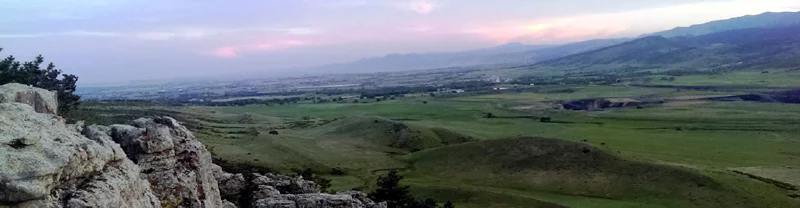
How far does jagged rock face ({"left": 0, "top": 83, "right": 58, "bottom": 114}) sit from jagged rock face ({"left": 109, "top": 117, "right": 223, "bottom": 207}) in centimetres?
311

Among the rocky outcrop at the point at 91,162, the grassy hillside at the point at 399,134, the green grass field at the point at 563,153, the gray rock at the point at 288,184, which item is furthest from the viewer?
the grassy hillside at the point at 399,134

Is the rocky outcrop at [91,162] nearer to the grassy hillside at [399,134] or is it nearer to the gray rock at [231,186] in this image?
the gray rock at [231,186]

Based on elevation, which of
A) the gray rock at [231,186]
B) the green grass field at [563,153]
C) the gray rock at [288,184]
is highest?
the gray rock at [231,186]

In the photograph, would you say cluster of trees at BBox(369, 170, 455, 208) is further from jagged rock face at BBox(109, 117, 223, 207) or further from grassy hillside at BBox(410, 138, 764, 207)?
jagged rock face at BBox(109, 117, 223, 207)

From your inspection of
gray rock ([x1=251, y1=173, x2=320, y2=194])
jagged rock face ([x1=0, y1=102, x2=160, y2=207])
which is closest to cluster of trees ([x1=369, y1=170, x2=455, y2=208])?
gray rock ([x1=251, y1=173, x2=320, y2=194])

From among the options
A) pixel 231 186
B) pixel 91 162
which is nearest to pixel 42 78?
pixel 231 186

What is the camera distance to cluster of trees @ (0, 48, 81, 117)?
5756 cm

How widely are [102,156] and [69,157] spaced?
2634mm

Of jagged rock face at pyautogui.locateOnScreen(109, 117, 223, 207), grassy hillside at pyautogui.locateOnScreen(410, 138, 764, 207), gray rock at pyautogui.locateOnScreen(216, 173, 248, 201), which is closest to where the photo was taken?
jagged rock face at pyautogui.locateOnScreen(109, 117, 223, 207)

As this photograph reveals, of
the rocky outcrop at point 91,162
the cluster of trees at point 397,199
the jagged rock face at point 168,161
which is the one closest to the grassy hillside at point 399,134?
the cluster of trees at point 397,199

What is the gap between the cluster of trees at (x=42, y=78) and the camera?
189 feet

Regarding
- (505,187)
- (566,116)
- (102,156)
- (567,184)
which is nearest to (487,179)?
(505,187)

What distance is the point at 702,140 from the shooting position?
11438 cm

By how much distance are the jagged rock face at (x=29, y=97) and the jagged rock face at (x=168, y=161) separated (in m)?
3.11
